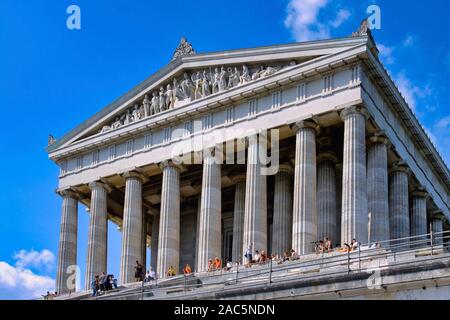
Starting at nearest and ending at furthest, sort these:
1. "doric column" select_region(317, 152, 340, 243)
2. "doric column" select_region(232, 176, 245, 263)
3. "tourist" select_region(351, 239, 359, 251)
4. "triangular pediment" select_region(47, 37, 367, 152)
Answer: "tourist" select_region(351, 239, 359, 251) < "doric column" select_region(317, 152, 340, 243) < "triangular pediment" select_region(47, 37, 367, 152) < "doric column" select_region(232, 176, 245, 263)

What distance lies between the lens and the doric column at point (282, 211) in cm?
6662

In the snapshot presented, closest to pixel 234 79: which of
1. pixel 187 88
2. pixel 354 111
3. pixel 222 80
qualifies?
pixel 222 80

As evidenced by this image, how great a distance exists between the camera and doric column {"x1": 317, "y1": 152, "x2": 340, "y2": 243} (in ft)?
211

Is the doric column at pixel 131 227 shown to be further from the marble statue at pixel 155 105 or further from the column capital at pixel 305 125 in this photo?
the column capital at pixel 305 125

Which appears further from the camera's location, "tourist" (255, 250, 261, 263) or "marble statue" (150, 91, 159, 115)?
"marble statue" (150, 91, 159, 115)

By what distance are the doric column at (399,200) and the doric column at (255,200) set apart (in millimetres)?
9772

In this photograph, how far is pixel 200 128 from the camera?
2707 inches

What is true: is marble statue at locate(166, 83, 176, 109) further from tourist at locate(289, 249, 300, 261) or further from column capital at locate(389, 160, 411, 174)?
tourist at locate(289, 249, 300, 261)

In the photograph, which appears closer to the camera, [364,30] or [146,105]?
[364,30]

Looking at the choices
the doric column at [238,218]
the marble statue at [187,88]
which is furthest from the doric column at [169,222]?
the marble statue at [187,88]

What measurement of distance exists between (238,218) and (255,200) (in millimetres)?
7571

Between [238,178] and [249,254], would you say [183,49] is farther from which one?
[249,254]

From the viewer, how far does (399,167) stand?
221ft

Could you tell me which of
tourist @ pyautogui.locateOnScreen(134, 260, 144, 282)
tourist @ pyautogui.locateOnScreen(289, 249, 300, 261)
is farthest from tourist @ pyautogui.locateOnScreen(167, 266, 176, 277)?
tourist @ pyautogui.locateOnScreen(289, 249, 300, 261)
